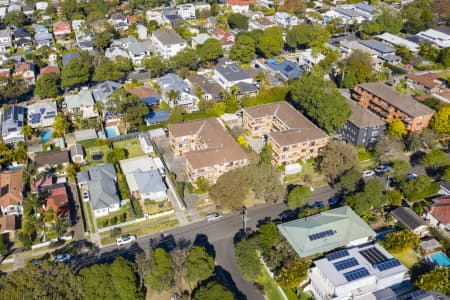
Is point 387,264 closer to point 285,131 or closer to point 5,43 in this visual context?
point 285,131

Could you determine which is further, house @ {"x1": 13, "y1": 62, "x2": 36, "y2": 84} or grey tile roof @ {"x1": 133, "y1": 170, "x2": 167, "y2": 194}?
house @ {"x1": 13, "y1": 62, "x2": 36, "y2": 84}

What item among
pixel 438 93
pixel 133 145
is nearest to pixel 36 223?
pixel 133 145

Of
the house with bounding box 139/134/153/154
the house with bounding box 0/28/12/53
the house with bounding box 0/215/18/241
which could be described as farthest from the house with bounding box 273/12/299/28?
the house with bounding box 0/215/18/241

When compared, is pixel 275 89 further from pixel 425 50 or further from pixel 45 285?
pixel 45 285

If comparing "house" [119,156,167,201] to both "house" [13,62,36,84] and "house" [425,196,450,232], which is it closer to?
"house" [425,196,450,232]

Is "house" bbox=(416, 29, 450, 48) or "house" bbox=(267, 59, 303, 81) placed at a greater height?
"house" bbox=(416, 29, 450, 48)

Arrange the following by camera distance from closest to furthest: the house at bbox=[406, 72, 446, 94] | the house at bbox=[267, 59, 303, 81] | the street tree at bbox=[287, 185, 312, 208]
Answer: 1. the street tree at bbox=[287, 185, 312, 208]
2. the house at bbox=[406, 72, 446, 94]
3. the house at bbox=[267, 59, 303, 81]

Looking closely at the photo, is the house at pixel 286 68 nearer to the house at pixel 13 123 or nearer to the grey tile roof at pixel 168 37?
the grey tile roof at pixel 168 37
